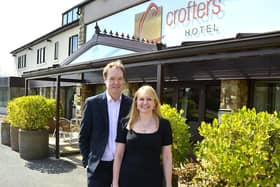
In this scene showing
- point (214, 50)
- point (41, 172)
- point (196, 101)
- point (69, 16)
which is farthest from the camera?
point (69, 16)

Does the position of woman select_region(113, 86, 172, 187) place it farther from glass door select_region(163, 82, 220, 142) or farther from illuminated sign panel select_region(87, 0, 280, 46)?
glass door select_region(163, 82, 220, 142)

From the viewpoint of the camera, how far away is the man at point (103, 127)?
9.53 feet

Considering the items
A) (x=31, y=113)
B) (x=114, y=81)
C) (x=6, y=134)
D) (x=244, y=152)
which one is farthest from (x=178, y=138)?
(x=6, y=134)

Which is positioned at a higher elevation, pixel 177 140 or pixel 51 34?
pixel 51 34

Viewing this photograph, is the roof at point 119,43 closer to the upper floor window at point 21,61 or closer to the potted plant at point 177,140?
the potted plant at point 177,140

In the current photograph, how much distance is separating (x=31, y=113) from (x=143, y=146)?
610cm

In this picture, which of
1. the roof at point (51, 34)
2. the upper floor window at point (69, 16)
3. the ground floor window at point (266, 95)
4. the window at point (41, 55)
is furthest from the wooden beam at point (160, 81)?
the upper floor window at point (69, 16)

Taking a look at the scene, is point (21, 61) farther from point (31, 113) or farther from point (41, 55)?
point (31, 113)

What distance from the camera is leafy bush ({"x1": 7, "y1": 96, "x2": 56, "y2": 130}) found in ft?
26.4

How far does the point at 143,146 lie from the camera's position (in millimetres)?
2678

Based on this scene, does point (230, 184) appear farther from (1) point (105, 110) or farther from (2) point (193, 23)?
(2) point (193, 23)

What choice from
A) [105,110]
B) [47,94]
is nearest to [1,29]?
[47,94]

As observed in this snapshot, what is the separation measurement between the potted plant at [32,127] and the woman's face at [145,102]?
19.6 ft

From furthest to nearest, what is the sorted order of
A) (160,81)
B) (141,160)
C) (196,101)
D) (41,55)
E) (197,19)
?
(41,55)
(196,101)
(197,19)
(160,81)
(141,160)
